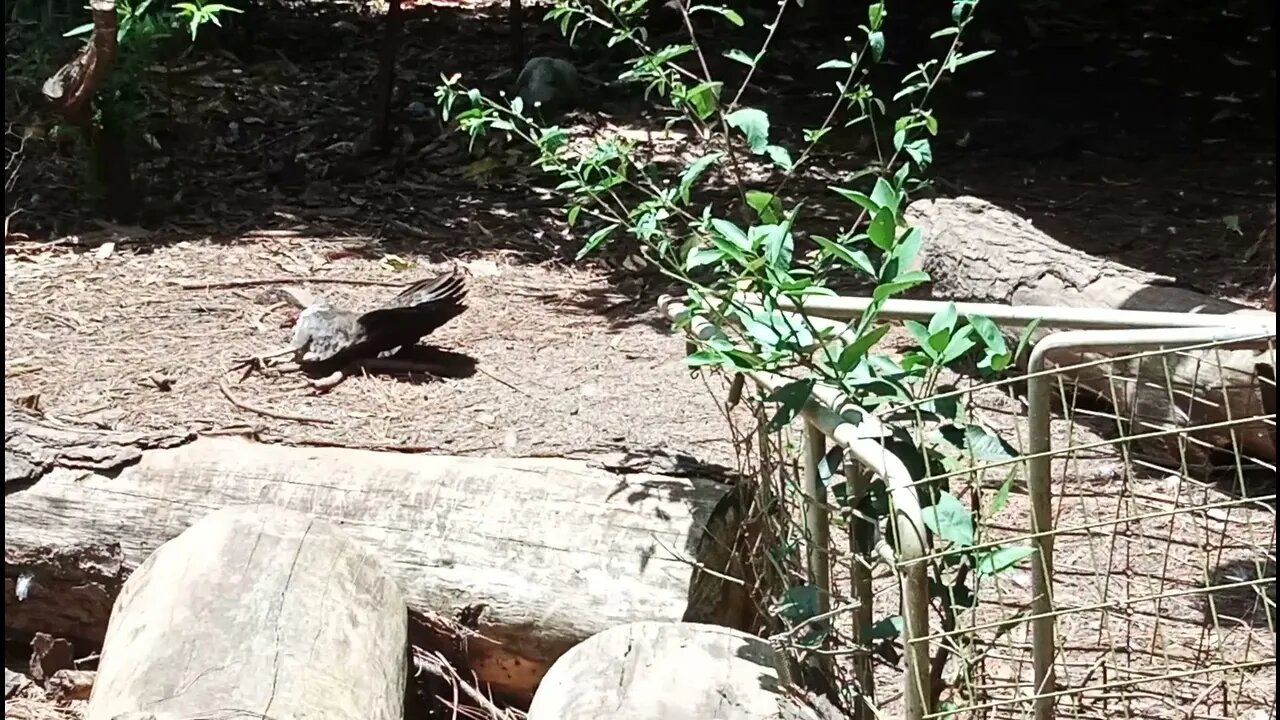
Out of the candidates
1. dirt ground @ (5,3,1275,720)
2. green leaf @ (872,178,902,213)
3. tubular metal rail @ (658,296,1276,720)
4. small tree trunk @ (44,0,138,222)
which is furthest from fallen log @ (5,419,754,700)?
small tree trunk @ (44,0,138,222)

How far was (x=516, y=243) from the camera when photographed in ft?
22.7

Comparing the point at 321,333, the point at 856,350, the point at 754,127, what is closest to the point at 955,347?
the point at 856,350

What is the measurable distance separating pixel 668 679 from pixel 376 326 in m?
3.07

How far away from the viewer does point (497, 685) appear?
333 centimetres

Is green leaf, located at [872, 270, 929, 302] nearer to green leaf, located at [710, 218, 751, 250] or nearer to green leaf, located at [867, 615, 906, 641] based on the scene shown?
green leaf, located at [710, 218, 751, 250]

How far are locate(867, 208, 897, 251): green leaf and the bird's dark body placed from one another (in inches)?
138

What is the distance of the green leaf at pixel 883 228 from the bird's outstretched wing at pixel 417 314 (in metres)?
3.50

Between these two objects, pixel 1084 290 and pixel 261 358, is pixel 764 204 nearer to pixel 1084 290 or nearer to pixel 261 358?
pixel 1084 290

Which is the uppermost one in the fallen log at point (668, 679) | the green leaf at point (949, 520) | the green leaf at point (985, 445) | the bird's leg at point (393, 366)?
the green leaf at point (985, 445)

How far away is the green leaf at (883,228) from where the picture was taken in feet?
6.61

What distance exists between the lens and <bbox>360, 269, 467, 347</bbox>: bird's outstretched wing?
532 cm

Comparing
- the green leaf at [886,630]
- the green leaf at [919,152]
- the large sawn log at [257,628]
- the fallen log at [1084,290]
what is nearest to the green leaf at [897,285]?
the green leaf at [886,630]

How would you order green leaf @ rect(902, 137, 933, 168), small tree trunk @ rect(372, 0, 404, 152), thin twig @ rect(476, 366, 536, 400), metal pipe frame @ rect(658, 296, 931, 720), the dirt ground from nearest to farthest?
metal pipe frame @ rect(658, 296, 931, 720) → green leaf @ rect(902, 137, 933, 168) → the dirt ground → thin twig @ rect(476, 366, 536, 400) → small tree trunk @ rect(372, 0, 404, 152)

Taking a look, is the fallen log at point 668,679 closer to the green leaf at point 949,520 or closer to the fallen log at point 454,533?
the fallen log at point 454,533
